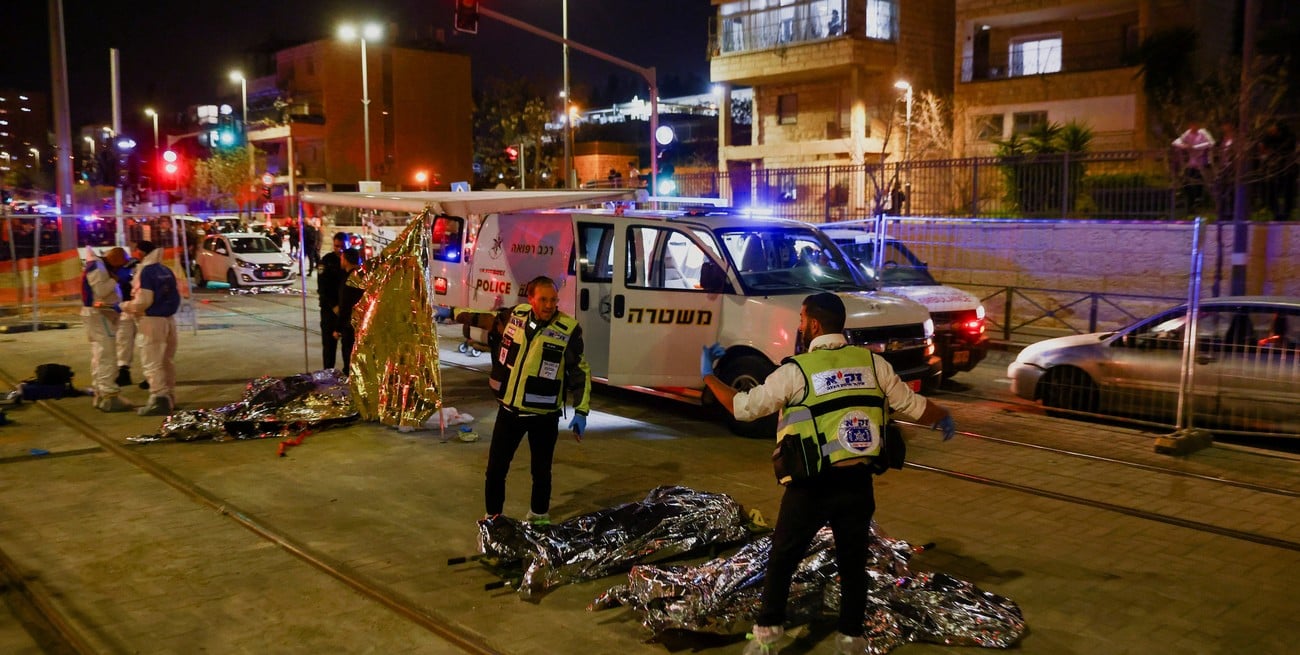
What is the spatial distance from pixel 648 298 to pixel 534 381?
12.8 ft

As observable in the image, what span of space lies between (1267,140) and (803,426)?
1590 cm

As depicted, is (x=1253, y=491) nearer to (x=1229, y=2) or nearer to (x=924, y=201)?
(x=924, y=201)

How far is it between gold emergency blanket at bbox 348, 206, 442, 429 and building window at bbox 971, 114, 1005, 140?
75.8 ft

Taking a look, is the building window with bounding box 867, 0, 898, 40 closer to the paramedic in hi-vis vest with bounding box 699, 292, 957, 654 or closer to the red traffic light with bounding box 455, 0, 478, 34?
the red traffic light with bounding box 455, 0, 478, 34

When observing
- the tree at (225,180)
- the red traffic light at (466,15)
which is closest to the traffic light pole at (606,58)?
the red traffic light at (466,15)

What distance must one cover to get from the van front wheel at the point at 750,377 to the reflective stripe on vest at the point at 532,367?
3.41 meters

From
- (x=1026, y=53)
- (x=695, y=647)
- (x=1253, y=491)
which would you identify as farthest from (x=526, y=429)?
(x=1026, y=53)

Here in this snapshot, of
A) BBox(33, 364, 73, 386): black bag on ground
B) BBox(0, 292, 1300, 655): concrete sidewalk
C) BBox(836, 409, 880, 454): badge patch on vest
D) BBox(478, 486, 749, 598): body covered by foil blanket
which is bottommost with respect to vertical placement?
BBox(0, 292, 1300, 655): concrete sidewalk

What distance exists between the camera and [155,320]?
1077cm

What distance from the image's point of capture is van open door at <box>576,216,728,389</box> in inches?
396

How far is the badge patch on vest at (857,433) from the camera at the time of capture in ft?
15.0

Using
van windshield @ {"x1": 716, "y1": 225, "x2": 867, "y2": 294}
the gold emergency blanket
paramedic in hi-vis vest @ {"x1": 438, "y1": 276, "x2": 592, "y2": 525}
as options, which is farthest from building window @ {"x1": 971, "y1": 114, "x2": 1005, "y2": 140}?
paramedic in hi-vis vest @ {"x1": 438, "y1": 276, "x2": 592, "y2": 525}

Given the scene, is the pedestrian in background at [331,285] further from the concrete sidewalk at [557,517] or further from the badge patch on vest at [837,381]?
the badge patch on vest at [837,381]

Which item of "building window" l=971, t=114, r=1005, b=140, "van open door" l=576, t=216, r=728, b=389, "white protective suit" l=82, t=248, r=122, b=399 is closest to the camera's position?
"van open door" l=576, t=216, r=728, b=389
